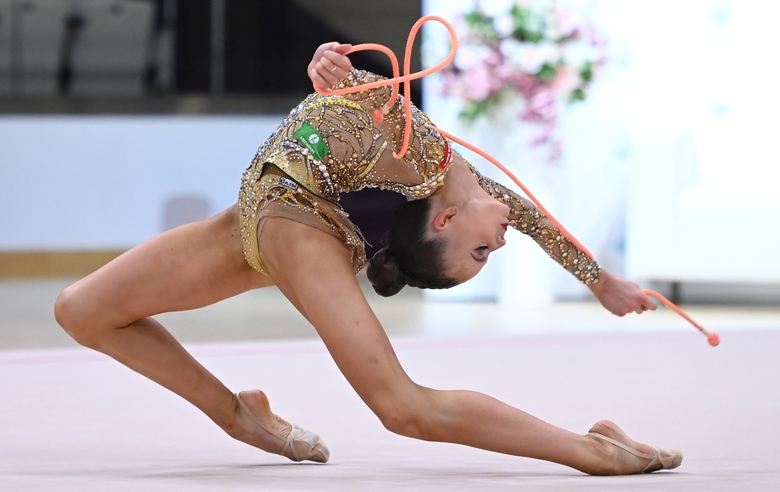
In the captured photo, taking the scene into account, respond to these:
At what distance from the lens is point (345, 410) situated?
2531mm

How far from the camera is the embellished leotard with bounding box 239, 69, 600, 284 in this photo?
1759mm

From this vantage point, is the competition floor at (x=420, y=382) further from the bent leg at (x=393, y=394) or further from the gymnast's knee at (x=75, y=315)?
the gymnast's knee at (x=75, y=315)

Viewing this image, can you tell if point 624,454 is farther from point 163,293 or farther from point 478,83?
point 478,83

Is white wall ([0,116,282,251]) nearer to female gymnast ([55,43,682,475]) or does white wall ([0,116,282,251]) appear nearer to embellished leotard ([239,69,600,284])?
female gymnast ([55,43,682,475])

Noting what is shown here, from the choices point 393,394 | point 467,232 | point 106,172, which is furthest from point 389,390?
point 106,172

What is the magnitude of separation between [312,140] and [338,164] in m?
0.06

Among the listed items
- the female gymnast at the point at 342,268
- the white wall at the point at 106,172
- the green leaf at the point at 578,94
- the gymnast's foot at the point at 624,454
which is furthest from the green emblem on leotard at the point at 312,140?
the white wall at the point at 106,172

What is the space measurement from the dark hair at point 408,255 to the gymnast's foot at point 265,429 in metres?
0.33

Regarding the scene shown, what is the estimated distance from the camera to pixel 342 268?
5.67ft

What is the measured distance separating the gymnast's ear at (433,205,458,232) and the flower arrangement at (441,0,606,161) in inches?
129

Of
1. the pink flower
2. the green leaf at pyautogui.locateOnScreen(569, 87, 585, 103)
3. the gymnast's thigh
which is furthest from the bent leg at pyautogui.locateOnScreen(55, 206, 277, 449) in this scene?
the green leaf at pyautogui.locateOnScreen(569, 87, 585, 103)

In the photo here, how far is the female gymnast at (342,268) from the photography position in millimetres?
1652

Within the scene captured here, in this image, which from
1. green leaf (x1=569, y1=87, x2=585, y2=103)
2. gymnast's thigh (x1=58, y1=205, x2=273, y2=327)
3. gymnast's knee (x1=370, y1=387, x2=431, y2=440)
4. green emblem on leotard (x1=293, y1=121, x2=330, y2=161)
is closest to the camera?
gymnast's knee (x1=370, y1=387, x2=431, y2=440)

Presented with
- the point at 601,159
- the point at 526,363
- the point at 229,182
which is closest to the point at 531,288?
the point at 601,159
